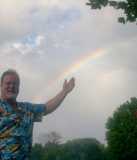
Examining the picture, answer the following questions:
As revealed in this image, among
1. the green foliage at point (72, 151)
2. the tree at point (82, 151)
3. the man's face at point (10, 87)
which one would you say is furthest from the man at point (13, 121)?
the green foliage at point (72, 151)

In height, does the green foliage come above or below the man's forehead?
above

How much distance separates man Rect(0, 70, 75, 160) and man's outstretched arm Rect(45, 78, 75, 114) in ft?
0.70

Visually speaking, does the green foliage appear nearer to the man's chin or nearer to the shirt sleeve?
the shirt sleeve

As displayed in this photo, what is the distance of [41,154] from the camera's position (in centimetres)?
9769

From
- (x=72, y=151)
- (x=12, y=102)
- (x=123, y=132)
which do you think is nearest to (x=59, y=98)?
(x=12, y=102)

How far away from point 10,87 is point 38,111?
552 mm

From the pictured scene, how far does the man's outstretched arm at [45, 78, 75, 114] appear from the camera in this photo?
18.4 ft

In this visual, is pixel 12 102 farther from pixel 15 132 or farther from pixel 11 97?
pixel 15 132

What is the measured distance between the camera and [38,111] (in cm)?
550

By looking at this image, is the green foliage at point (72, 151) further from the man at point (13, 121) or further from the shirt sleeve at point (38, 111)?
the man at point (13, 121)

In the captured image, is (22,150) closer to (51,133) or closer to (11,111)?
(11,111)

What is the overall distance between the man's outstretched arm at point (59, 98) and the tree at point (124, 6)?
936 centimetres

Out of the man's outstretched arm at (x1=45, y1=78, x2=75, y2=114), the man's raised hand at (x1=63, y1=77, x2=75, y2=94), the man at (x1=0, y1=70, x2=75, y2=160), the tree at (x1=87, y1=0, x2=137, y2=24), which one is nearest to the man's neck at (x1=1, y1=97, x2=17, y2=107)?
the man at (x1=0, y1=70, x2=75, y2=160)

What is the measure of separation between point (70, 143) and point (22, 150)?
9853 cm
